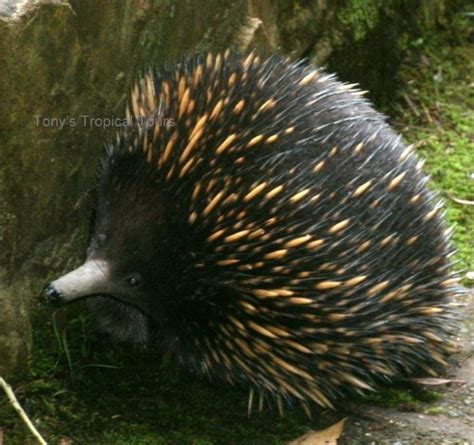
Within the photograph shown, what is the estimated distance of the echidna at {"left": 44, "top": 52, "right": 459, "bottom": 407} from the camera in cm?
344

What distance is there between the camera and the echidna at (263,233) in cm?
344

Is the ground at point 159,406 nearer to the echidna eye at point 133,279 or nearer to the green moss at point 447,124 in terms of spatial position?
the echidna eye at point 133,279

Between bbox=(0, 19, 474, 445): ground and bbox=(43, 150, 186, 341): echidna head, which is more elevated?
bbox=(43, 150, 186, 341): echidna head

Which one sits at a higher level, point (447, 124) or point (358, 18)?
point (358, 18)

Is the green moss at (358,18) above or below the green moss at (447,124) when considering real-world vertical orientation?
above

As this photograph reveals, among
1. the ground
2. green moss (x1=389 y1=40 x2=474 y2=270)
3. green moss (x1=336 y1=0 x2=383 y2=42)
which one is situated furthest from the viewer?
green moss (x1=336 y1=0 x2=383 y2=42)

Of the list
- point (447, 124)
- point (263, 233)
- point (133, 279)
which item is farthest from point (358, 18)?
point (133, 279)

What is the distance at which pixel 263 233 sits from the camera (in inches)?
134

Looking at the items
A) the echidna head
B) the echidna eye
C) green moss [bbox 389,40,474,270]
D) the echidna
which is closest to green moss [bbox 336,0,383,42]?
green moss [bbox 389,40,474,270]

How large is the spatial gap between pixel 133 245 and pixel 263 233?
451 mm

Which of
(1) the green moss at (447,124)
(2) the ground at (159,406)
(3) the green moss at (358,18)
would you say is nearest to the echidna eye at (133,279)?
(2) the ground at (159,406)

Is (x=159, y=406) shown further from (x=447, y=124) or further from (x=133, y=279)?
(x=447, y=124)

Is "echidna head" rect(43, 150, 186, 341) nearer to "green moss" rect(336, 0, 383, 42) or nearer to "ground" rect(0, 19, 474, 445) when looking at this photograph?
"ground" rect(0, 19, 474, 445)

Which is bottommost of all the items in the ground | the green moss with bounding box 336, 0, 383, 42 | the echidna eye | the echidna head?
the ground
